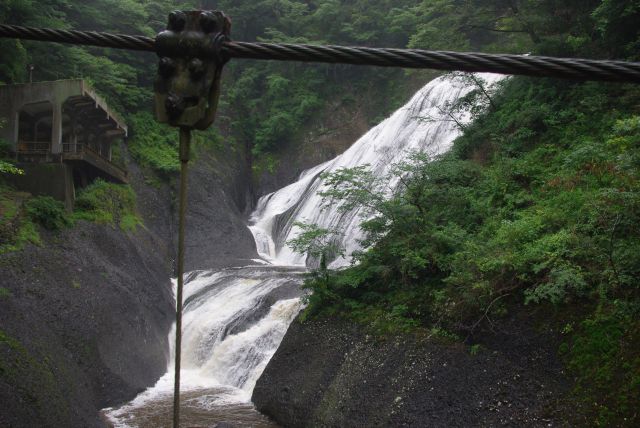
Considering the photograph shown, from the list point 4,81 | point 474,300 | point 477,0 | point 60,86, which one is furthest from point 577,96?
point 4,81

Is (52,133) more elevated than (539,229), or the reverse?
(52,133)

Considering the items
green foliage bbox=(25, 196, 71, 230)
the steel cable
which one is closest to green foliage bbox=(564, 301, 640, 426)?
the steel cable

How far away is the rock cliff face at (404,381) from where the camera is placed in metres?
8.12

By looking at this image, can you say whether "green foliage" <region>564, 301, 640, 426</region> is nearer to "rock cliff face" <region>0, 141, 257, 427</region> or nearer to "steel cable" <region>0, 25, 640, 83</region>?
"steel cable" <region>0, 25, 640, 83</region>

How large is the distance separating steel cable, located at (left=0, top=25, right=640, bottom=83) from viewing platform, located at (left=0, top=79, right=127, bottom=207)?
617 inches

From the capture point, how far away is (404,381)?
9.59 m

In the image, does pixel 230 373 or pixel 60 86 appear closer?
pixel 230 373

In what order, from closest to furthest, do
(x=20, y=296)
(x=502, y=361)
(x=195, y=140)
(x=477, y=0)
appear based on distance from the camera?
(x=502, y=361) < (x=20, y=296) < (x=477, y=0) < (x=195, y=140)

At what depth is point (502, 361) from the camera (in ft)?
28.4

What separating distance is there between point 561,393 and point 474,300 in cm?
215

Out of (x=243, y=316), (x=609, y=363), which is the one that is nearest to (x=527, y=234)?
(x=609, y=363)

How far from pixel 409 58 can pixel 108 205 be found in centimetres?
1876

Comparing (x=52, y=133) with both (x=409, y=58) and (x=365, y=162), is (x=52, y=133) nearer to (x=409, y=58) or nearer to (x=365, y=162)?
(x=365, y=162)

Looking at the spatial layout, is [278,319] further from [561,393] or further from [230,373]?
[561,393]
